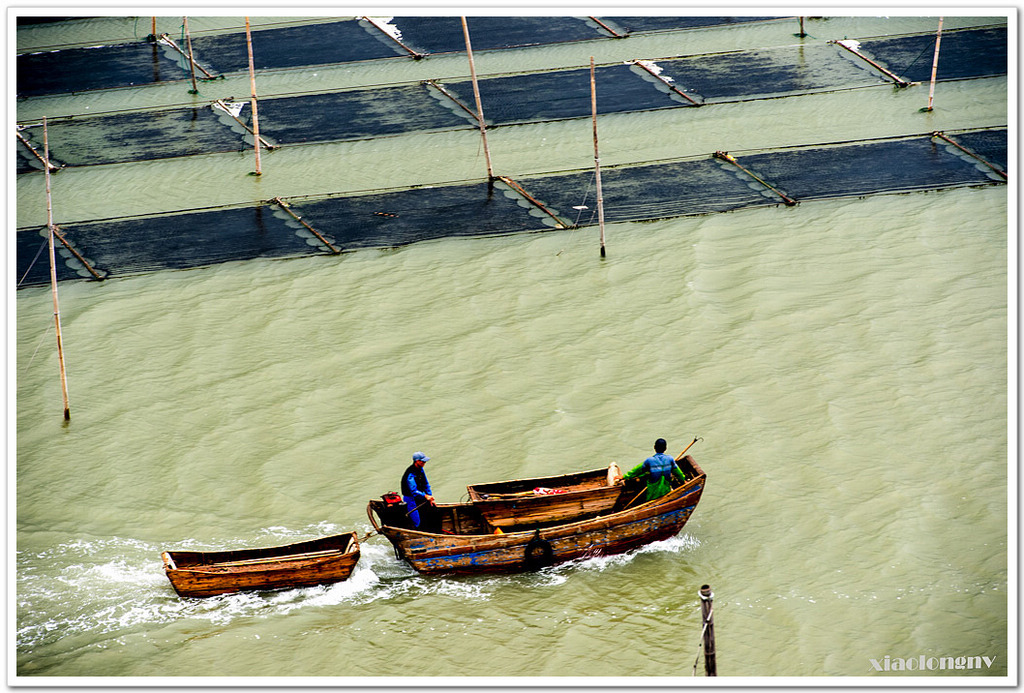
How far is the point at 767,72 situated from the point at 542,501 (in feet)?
60.6

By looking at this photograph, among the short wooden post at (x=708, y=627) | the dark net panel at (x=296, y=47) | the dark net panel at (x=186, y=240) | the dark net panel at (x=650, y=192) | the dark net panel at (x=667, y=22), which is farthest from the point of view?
the dark net panel at (x=667, y=22)

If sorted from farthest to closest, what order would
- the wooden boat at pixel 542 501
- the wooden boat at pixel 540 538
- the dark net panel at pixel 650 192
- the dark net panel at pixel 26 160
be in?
the dark net panel at pixel 26 160 → the dark net panel at pixel 650 192 → the wooden boat at pixel 542 501 → the wooden boat at pixel 540 538

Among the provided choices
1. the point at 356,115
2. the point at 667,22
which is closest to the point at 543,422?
the point at 356,115

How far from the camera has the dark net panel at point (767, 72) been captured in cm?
2716

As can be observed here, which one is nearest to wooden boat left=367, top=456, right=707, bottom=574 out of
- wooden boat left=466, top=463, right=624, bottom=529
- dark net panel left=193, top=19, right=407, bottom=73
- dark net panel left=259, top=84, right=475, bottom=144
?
wooden boat left=466, top=463, right=624, bottom=529

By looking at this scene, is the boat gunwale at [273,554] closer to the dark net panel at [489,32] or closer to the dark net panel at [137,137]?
the dark net panel at [137,137]

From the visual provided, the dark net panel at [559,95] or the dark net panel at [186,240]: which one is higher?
the dark net panel at [559,95]

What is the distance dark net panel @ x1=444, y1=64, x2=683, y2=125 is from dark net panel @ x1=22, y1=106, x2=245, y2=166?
6.60 m

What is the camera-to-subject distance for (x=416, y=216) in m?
A: 22.8

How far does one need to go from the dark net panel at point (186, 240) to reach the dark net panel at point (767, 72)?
11969mm

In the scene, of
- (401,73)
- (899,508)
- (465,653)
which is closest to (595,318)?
(899,508)

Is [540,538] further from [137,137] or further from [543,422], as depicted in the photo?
[137,137]

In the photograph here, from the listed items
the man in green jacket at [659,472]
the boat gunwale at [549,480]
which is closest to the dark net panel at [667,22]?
the boat gunwale at [549,480]

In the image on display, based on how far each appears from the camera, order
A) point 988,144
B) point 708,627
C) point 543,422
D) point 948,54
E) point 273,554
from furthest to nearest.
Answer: point 948,54 < point 988,144 < point 543,422 < point 273,554 < point 708,627
